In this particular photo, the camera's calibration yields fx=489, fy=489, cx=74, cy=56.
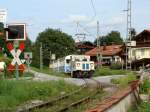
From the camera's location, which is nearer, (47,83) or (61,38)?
(47,83)

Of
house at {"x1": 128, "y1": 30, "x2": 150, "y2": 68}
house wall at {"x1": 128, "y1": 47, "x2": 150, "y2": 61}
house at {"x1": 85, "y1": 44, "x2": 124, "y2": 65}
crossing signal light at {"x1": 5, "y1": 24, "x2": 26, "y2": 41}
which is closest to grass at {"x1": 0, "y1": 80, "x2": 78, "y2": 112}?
crossing signal light at {"x1": 5, "y1": 24, "x2": 26, "y2": 41}

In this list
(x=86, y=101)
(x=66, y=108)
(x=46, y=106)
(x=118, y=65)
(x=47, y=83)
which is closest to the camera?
(x=66, y=108)

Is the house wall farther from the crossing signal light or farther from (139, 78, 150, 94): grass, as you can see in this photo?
the crossing signal light

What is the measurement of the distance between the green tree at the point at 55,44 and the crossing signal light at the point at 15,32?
8572cm

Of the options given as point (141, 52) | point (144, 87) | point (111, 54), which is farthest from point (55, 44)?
point (144, 87)

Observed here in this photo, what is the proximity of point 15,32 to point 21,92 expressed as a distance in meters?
2.62

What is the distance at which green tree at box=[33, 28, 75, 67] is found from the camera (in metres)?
110

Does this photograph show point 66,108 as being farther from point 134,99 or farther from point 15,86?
point 15,86

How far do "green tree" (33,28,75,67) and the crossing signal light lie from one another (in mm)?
85716

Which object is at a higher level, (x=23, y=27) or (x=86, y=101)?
(x=23, y=27)

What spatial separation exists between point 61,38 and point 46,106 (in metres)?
97.3

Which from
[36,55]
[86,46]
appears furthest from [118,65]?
[86,46]

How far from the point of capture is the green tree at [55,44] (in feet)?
363

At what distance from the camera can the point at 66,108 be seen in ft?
53.8
